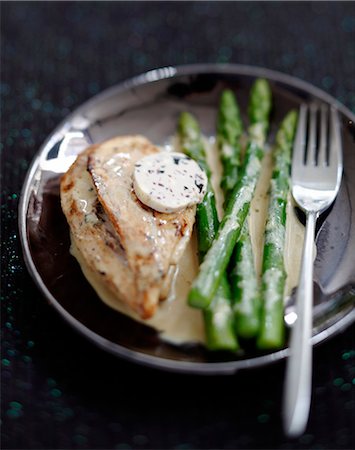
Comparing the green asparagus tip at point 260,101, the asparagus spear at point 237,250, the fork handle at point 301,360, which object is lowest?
the fork handle at point 301,360

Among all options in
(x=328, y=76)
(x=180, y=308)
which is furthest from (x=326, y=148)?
(x=180, y=308)

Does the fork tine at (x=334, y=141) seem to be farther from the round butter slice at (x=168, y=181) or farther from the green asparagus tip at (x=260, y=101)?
the round butter slice at (x=168, y=181)

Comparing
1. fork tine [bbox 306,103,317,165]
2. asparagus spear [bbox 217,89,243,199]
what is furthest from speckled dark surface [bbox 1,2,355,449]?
asparagus spear [bbox 217,89,243,199]

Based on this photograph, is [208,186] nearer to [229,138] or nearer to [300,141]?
[229,138]

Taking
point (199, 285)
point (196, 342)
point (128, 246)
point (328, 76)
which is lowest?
point (196, 342)

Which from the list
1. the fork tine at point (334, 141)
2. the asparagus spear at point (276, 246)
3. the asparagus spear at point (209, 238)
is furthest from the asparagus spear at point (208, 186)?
the fork tine at point (334, 141)

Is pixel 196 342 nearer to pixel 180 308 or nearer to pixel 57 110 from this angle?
pixel 180 308
